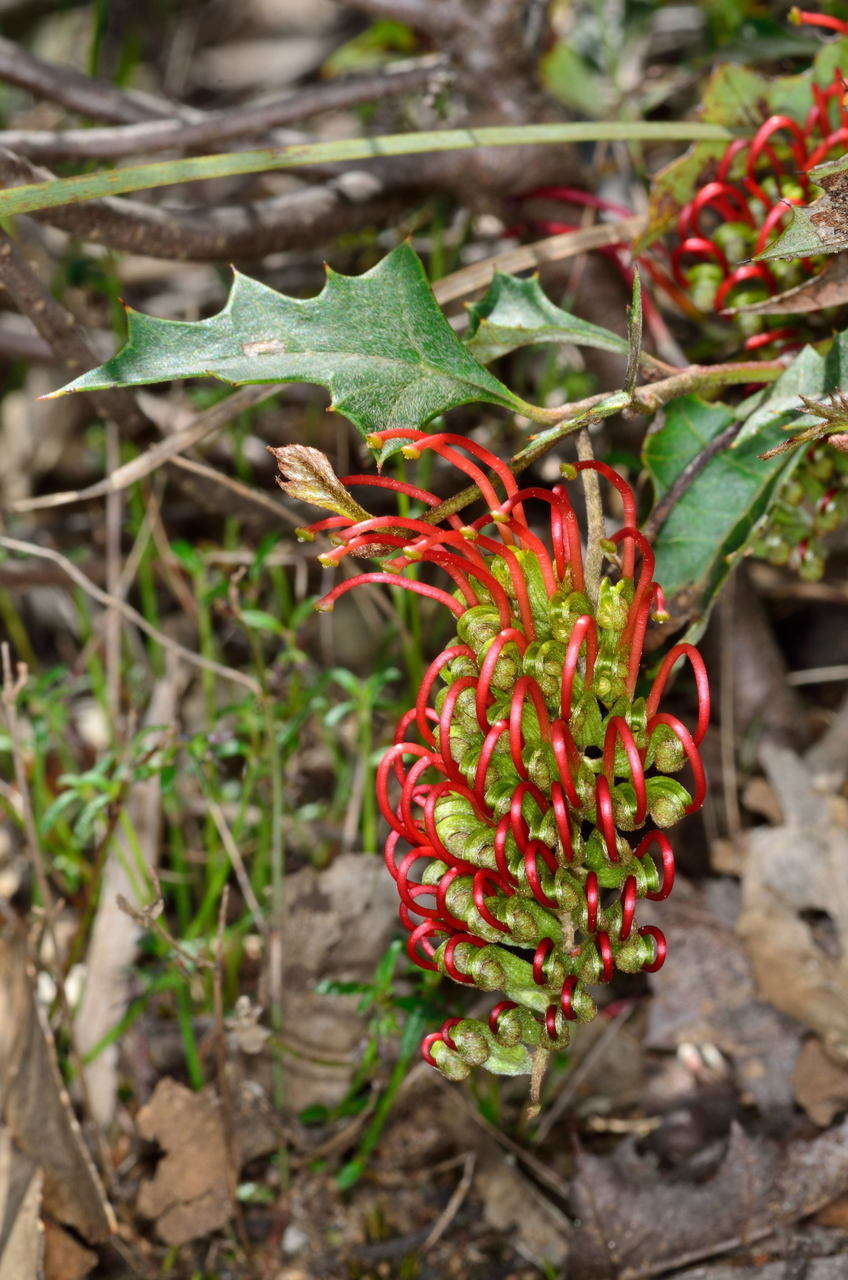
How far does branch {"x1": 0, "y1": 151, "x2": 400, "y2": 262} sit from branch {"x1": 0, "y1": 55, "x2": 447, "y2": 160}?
0.09 metres

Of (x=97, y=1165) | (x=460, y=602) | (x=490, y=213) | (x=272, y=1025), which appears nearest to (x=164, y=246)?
(x=490, y=213)

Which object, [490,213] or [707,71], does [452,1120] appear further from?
[707,71]

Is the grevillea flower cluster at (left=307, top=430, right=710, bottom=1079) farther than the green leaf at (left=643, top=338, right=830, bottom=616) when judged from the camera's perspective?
No

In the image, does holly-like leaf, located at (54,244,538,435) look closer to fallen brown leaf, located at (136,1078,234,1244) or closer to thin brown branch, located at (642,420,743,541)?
thin brown branch, located at (642,420,743,541)

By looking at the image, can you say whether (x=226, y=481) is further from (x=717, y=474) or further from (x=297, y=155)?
(x=717, y=474)

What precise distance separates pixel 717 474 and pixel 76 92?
3.49 feet

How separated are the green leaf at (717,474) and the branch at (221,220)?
633 mm

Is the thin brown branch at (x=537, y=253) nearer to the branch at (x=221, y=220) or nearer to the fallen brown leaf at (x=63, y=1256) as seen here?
the branch at (x=221, y=220)

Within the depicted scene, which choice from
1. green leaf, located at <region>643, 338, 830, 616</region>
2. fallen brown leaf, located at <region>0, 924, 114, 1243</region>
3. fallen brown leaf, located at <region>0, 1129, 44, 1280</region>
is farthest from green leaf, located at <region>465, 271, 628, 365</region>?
fallen brown leaf, located at <region>0, 1129, 44, 1280</region>

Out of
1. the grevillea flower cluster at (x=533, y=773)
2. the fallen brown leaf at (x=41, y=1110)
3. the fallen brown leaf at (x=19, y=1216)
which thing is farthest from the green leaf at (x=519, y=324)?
the fallen brown leaf at (x=19, y=1216)

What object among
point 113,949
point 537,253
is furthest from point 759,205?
point 113,949

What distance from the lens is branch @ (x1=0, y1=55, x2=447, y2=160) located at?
1.33 m

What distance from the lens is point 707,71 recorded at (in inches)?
69.9

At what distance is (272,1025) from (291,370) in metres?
0.83
